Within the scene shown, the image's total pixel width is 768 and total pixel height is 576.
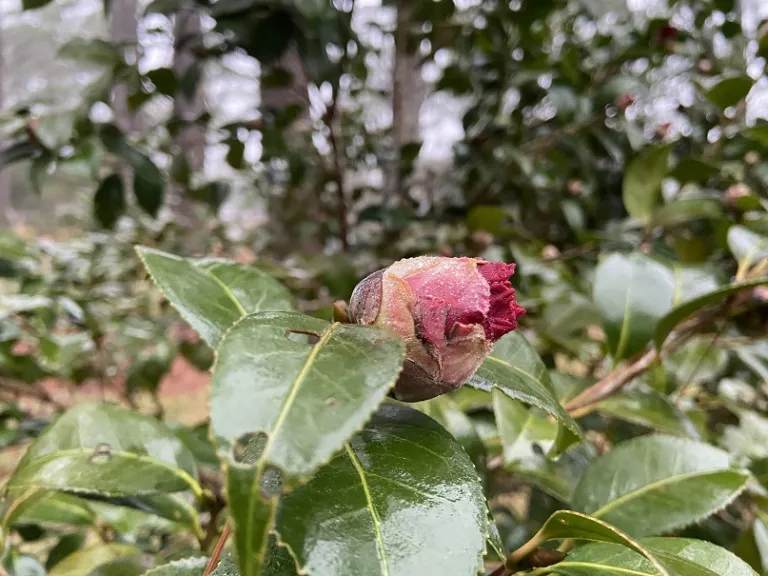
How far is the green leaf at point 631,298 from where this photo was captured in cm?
64

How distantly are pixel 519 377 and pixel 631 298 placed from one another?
335mm

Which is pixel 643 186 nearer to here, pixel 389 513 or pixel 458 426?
pixel 458 426

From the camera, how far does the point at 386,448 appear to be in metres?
0.33

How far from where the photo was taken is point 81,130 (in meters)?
0.98

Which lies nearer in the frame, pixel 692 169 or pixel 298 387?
pixel 298 387

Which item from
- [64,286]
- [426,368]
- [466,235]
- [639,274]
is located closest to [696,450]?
[639,274]

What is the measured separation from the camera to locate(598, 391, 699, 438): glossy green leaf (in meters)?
0.62

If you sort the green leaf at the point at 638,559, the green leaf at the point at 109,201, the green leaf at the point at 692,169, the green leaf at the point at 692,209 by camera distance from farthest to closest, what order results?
1. the green leaf at the point at 109,201
2. the green leaf at the point at 692,169
3. the green leaf at the point at 692,209
4. the green leaf at the point at 638,559

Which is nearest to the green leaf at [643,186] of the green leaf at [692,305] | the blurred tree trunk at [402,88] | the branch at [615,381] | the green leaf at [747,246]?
the green leaf at [747,246]

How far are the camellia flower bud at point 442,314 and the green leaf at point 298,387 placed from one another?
0.10 ft

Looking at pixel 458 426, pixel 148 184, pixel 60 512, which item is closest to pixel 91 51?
pixel 148 184

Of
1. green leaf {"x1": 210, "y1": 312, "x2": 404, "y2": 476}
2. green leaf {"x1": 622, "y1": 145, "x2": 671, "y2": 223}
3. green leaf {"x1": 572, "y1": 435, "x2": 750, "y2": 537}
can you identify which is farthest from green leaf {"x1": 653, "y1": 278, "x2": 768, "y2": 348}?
green leaf {"x1": 622, "y1": 145, "x2": 671, "y2": 223}

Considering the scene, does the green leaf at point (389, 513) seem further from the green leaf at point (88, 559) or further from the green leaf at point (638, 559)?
the green leaf at point (88, 559)

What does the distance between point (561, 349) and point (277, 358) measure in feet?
2.52
